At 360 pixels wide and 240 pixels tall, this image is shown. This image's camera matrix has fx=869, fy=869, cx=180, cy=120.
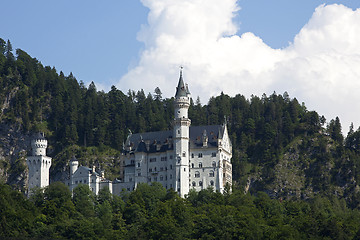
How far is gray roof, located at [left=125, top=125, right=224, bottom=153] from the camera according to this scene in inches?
6029

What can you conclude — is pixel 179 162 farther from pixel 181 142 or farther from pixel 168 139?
pixel 168 139

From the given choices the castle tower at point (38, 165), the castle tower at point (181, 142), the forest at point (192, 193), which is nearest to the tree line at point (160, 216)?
the forest at point (192, 193)

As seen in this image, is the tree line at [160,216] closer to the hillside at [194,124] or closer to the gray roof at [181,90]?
the gray roof at [181,90]

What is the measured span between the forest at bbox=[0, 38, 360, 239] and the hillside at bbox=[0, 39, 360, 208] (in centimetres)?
23

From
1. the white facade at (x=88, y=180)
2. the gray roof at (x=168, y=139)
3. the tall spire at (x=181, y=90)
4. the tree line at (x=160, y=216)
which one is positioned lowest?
the tree line at (x=160, y=216)

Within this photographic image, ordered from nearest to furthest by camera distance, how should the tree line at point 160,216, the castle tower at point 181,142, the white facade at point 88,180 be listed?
the tree line at point 160,216, the castle tower at point 181,142, the white facade at point 88,180

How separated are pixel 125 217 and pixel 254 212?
20227mm

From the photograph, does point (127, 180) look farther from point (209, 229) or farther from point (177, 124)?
point (209, 229)

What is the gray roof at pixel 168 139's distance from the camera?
153 metres

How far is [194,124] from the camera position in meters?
186

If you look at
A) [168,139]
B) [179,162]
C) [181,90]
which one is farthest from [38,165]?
[181,90]

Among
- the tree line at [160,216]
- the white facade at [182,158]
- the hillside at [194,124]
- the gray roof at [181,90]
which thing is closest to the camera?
the tree line at [160,216]

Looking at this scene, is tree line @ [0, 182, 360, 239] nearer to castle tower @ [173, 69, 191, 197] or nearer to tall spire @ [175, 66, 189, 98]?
castle tower @ [173, 69, 191, 197]

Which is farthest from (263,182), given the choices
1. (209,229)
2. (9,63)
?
(9,63)
